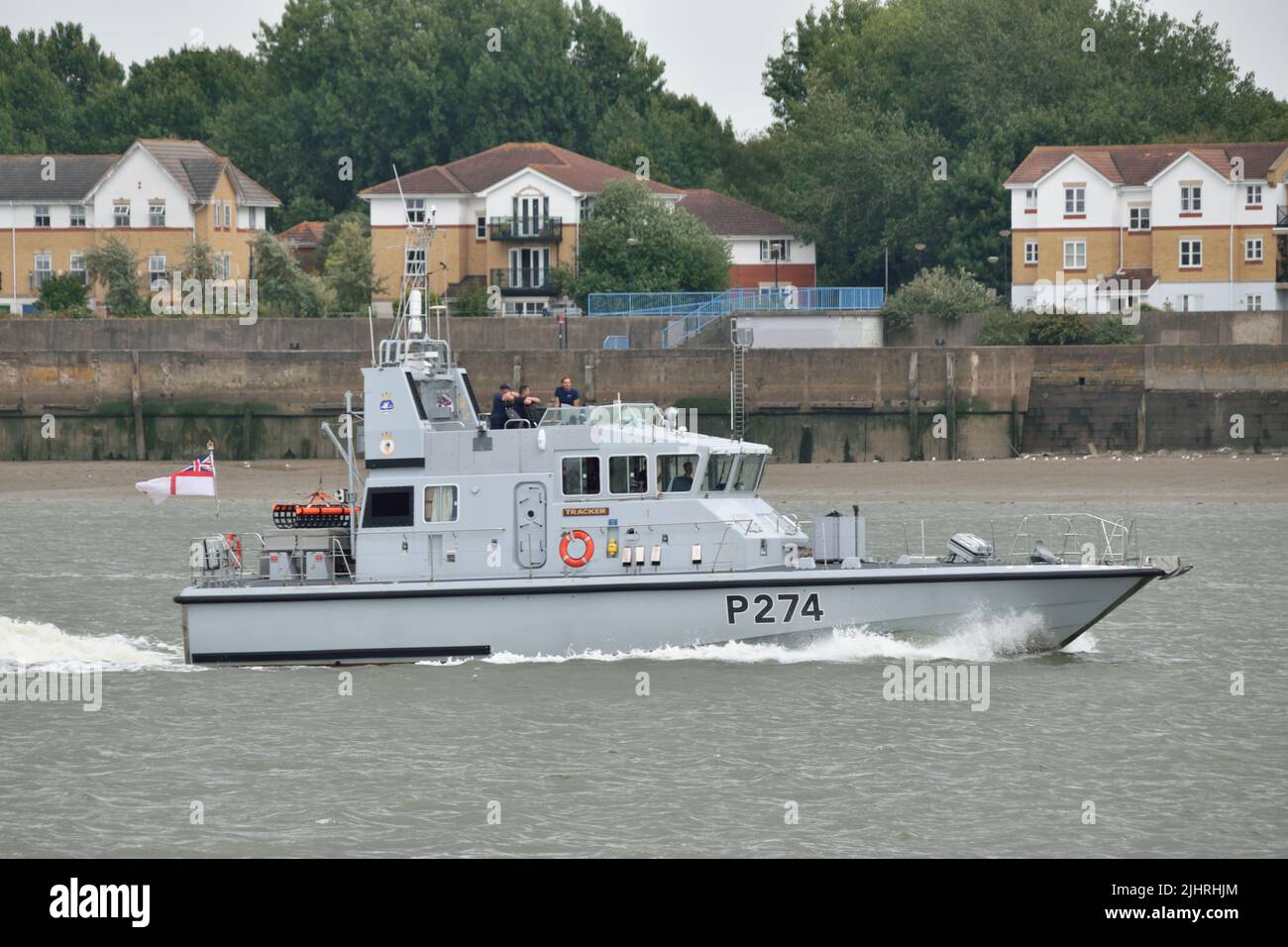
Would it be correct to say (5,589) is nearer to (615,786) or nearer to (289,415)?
(615,786)

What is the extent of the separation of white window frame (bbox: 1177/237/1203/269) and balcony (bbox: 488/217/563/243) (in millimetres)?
20986

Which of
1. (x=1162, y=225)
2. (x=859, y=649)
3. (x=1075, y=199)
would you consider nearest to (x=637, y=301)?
(x=1075, y=199)

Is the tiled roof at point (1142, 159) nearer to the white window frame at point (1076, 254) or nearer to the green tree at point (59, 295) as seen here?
the white window frame at point (1076, 254)

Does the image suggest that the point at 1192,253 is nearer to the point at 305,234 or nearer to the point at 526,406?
the point at 305,234

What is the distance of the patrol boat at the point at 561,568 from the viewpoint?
21.8 meters

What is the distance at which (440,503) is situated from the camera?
22.2 meters

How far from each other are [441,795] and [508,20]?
233ft

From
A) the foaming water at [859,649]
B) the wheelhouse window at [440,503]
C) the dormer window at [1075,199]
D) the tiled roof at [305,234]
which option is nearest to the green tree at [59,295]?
the tiled roof at [305,234]

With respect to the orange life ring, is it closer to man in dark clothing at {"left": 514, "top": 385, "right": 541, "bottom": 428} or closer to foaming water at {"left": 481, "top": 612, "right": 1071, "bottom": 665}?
foaming water at {"left": 481, "top": 612, "right": 1071, "bottom": 665}

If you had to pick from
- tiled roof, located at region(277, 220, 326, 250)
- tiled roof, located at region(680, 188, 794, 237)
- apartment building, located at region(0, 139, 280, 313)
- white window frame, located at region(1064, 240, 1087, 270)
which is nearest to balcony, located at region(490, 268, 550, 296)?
tiled roof, located at region(680, 188, 794, 237)

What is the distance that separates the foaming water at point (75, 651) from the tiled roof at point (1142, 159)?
145 feet

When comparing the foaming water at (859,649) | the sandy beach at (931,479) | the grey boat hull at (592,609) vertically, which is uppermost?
the sandy beach at (931,479)
